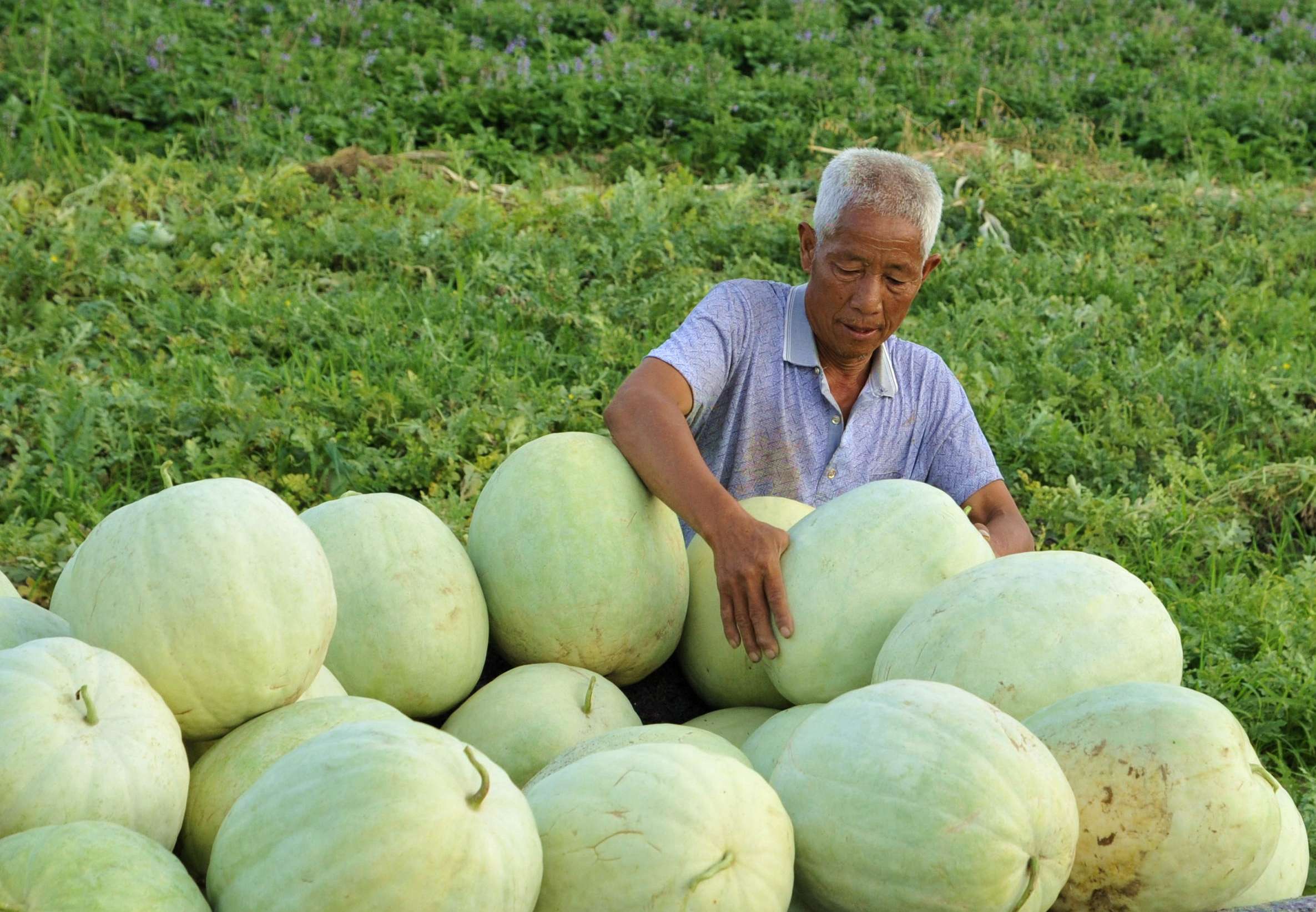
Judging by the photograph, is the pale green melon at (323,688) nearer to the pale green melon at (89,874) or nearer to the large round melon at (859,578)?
the pale green melon at (89,874)

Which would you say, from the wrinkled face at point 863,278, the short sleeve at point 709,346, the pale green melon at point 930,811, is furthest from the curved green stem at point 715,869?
the wrinkled face at point 863,278

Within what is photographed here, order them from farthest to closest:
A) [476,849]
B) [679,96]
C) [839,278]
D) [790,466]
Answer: [679,96] < [790,466] < [839,278] < [476,849]

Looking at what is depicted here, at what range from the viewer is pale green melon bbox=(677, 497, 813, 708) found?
7.85ft

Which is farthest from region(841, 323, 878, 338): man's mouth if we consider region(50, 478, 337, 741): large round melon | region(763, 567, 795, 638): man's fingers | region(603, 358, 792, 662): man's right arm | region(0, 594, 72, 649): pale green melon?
region(0, 594, 72, 649): pale green melon

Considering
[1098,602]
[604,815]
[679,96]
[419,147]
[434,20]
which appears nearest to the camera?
[604,815]

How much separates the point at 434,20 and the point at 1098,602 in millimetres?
8089

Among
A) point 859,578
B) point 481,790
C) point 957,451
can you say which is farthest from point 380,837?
point 957,451

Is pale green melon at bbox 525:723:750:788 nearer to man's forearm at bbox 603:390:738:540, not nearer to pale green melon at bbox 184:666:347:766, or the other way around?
pale green melon at bbox 184:666:347:766

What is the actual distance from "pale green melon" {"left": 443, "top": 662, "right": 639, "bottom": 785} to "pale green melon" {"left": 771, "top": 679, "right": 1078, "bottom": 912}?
55 centimetres

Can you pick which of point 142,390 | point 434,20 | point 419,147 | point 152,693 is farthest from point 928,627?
point 434,20

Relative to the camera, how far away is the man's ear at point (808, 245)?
3236 millimetres

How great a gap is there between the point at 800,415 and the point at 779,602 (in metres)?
1.17

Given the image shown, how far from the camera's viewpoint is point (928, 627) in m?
1.95

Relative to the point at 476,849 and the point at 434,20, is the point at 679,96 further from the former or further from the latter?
the point at 476,849
